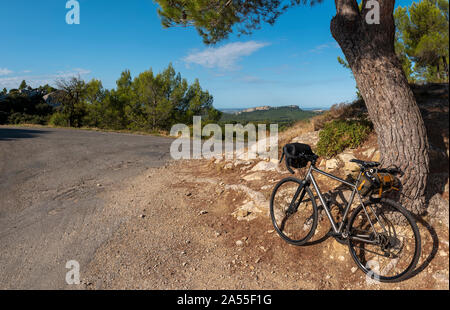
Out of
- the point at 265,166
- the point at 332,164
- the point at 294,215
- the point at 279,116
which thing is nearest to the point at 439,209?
the point at 294,215

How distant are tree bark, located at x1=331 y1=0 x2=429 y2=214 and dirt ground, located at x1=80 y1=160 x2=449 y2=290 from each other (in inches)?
24.8

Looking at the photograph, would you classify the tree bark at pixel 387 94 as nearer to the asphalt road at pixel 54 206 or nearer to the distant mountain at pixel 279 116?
the asphalt road at pixel 54 206

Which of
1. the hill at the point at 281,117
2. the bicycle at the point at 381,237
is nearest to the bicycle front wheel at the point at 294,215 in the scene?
the bicycle at the point at 381,237

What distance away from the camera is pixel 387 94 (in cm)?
322

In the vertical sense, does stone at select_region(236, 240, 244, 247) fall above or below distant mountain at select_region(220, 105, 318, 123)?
below

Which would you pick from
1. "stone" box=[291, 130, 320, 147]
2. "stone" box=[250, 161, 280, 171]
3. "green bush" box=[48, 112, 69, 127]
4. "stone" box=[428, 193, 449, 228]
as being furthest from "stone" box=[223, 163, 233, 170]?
"green bush" box=[48, 112, 69, 127]

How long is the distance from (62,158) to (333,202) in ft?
28.5

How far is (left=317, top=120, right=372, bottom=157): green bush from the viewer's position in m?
5.10

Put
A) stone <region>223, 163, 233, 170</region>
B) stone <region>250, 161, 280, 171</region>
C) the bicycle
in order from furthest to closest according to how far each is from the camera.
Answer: stone <region>223, 163, 233, 170</region> → stone <region>250, 161, 280, 171</region> → the bicycle

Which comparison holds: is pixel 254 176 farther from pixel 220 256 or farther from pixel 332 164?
pixel 220 256

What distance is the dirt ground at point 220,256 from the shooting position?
2881 mm

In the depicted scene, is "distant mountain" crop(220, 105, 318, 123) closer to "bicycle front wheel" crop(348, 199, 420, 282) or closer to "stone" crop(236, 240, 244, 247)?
"stone" crop(236, 240, 244, 247)
